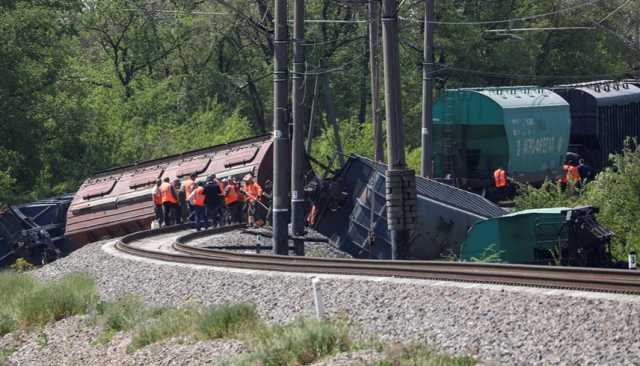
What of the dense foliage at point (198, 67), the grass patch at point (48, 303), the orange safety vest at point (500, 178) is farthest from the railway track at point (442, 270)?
the dense foliage at point (198, 67)

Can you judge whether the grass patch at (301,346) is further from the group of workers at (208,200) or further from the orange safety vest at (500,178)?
the orange safety vest at (500,178)

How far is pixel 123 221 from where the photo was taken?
35375mm

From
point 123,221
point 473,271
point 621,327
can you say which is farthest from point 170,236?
point 621,327

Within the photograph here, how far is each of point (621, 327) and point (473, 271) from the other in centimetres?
501

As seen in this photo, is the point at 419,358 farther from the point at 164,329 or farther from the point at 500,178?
the point at 500,178

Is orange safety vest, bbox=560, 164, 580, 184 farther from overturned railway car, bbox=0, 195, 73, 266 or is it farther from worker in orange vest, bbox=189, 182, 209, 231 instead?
overturned railway car, bbox=0, 195, 73, 266

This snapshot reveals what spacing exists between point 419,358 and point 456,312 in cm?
213

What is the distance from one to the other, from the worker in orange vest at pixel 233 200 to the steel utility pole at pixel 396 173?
9.70 m

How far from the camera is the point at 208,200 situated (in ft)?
103

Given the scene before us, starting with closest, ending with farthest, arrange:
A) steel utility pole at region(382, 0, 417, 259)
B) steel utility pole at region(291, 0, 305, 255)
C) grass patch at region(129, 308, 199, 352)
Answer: grass patch at region(129, 308, 199, 352) < steel utility pole at region(382, 0, 417, 259) < steel utility pole at region(291, 0, 305, 255)

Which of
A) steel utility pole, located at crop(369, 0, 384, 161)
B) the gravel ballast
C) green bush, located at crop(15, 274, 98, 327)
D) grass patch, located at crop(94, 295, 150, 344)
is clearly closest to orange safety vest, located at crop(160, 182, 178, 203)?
steel utility pole, located at crop(369, 0, 384, 161)

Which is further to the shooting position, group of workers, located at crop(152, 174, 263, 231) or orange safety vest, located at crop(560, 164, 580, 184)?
orange safety vest, located at crop(560, 164, 580, 184)

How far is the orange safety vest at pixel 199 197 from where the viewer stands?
3105cm

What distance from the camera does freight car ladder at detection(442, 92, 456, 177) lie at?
123 feet
